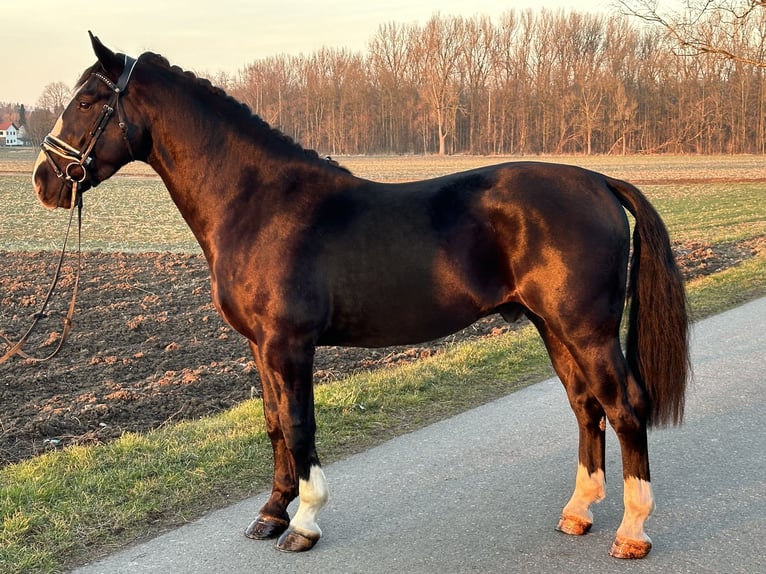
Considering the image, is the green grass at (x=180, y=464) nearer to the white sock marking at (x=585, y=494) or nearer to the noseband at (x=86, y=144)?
the white sock marking at (x=585, y=494)

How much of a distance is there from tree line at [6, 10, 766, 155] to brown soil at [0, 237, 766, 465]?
59312 millimetres

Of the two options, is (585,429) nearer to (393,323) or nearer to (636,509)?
(636,509)

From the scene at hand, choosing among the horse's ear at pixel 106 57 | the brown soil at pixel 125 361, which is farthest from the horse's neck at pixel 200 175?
the brown soil at pixel 125 361

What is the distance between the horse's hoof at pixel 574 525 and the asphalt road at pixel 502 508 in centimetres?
5

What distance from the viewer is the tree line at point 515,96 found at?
71.6 meters

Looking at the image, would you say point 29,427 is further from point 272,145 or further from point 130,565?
point 272,145

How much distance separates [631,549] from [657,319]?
111 cm

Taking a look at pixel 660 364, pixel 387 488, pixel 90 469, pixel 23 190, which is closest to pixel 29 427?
pixel 90 469

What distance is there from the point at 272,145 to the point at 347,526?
1.92 m

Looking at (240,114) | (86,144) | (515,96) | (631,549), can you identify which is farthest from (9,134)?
(631,549)

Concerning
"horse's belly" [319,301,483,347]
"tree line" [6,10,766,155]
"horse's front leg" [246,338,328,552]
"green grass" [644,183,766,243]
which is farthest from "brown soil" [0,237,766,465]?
"tree line" [6,10,766,155]

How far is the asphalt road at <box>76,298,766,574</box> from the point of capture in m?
3.29

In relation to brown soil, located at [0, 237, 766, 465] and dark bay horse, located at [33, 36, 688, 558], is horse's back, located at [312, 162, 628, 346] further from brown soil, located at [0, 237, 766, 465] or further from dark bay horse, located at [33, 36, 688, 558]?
brown soil, located at [0, 237, 766, 465]

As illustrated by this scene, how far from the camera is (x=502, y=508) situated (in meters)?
3.82
